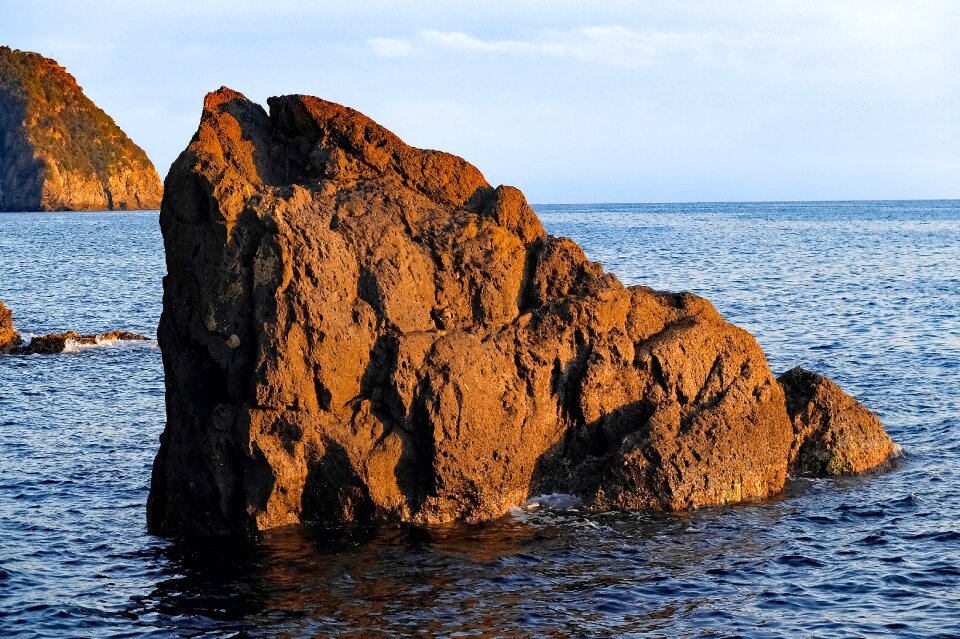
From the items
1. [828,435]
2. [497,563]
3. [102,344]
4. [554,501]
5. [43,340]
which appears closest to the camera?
[497,563]

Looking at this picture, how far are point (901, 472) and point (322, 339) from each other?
1065 centimetres

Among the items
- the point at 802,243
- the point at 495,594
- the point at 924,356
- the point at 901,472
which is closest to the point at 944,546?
the point at 901,472

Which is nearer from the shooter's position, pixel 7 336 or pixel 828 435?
pixel 828 435

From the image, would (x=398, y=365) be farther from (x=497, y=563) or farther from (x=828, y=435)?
(x=828, y=435)

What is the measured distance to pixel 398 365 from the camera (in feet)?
53.5

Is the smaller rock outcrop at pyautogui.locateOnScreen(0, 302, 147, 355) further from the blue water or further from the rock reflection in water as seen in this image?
the rock reflection in water

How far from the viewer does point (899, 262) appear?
220 ft

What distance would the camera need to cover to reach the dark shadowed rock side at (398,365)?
16.3 m

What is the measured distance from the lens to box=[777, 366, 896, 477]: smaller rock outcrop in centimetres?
1875

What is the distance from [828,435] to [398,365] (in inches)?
310

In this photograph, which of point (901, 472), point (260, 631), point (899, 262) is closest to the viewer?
point (260, 631)

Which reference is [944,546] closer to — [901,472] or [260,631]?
[901,472]

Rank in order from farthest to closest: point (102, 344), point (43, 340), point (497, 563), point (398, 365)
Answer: point (102, 344) → point (43, 340) → point (398, 365) → point (497, 563)

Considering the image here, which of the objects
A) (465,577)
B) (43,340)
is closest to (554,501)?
(465,577)
